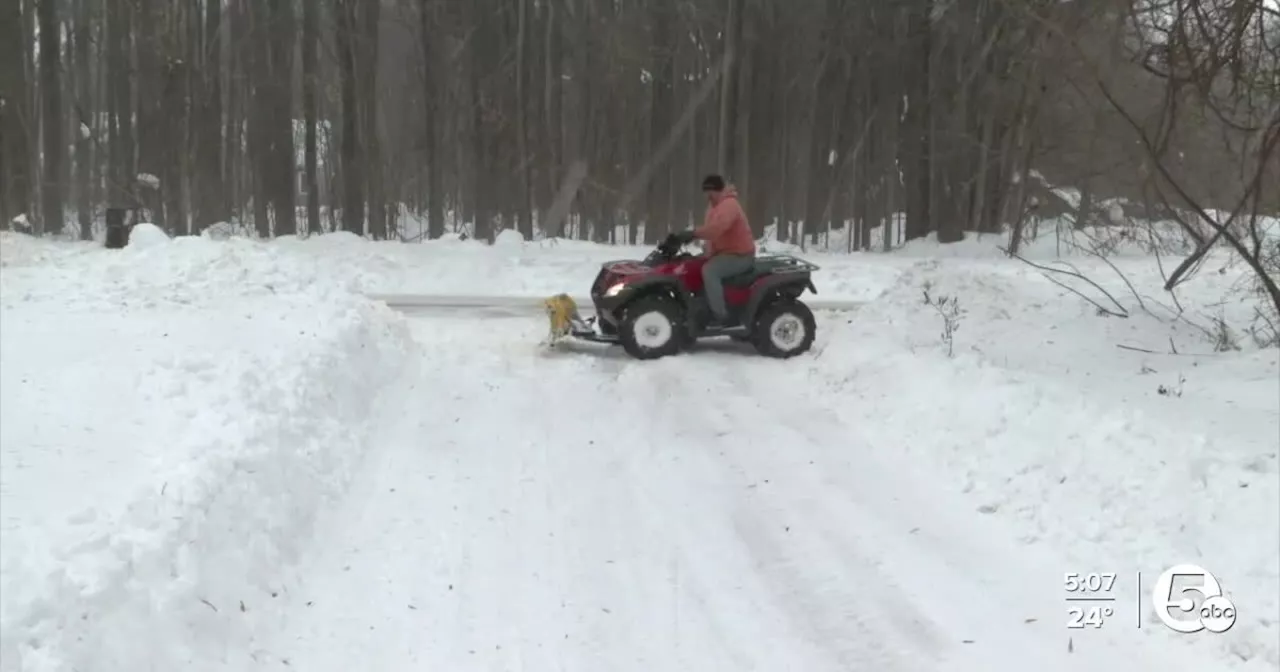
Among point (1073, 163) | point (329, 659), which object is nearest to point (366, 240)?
→ point (1073, 163)

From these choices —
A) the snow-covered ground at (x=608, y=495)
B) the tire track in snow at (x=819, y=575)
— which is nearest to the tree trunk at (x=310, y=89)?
the snow-covered ground at (x=608, y=495)

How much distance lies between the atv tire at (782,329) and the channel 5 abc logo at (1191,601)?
6.05 metres

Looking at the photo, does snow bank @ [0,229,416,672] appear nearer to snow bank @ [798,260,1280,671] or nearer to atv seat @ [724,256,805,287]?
atv seat @ [724,256,805,287]

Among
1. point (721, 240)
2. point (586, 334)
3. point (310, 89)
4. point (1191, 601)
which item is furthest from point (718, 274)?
point (310, 89)

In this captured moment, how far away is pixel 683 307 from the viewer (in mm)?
11312

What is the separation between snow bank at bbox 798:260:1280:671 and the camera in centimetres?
561

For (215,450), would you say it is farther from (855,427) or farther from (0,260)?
(0,260)

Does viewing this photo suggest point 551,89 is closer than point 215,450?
No

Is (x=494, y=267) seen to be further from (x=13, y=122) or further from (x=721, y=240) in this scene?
(x=13, y=122)

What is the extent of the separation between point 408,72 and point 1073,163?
16578mm

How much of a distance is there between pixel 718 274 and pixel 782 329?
90 centimetres

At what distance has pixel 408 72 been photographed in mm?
27688

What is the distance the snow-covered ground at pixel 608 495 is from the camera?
487 cm

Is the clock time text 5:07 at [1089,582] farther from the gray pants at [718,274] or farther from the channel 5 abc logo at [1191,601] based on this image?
the gray pants at [718,274]
